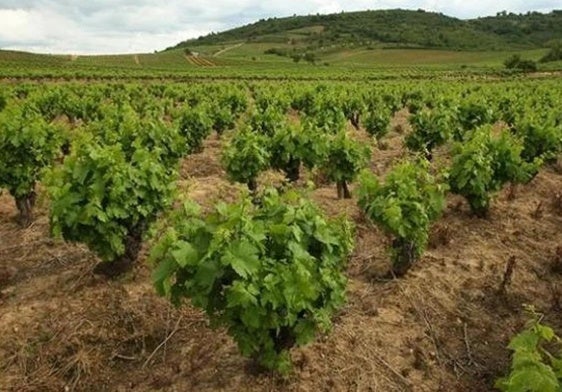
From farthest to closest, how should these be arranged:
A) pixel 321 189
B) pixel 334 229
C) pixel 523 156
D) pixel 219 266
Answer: pixel 523 156
pixel 321 189
pixel 334 229
pixel 219 266

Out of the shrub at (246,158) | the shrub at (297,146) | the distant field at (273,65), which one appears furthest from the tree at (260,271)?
the distant field at (273,65)

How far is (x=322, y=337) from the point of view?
746cm

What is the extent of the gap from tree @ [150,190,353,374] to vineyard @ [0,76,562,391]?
0.08ft

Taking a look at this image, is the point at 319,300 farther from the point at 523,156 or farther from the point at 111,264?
the point at 523,156

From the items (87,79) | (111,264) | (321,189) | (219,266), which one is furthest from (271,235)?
(87,79)

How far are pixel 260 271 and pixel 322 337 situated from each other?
2.23 m

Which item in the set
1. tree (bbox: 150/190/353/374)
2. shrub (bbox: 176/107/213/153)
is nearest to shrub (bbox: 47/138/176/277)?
tree (bbox: 150/190/353/374)

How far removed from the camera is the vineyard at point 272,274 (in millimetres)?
5883

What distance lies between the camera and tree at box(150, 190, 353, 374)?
557 cm

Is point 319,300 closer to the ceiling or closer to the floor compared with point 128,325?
closer to the ceiling

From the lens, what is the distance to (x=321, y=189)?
1370cm

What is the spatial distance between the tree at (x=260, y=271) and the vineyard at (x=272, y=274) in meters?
0.02

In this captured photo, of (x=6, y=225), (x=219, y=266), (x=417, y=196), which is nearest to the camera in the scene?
(x=219, y=266)

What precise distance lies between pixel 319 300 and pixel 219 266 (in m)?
1.28
